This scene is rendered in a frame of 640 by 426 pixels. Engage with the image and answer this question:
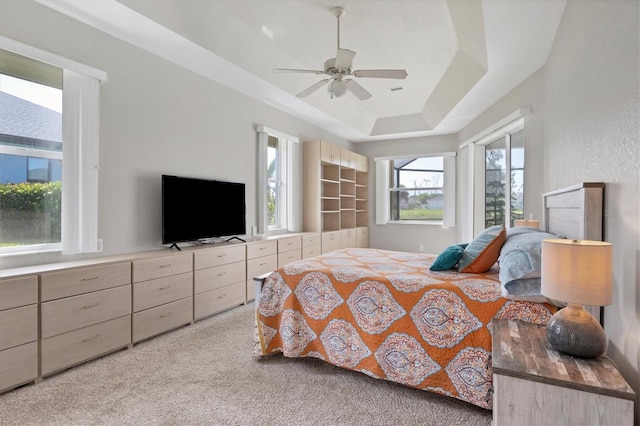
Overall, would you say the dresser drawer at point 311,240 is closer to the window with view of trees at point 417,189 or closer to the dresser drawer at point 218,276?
the dresser drawer at point 218,276

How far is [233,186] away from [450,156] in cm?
433

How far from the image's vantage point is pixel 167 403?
2.04m

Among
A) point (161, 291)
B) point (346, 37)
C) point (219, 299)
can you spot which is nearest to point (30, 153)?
point (161, 291)

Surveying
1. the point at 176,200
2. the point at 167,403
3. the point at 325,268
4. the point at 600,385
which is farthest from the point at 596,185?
the point at 176,200

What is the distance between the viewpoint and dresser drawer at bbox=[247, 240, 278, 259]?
412cm

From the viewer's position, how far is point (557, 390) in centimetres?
128

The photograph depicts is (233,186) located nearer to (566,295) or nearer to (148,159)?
(148,159)

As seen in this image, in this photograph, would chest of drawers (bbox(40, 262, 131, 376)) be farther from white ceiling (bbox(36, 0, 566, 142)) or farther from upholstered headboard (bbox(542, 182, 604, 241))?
upholstered headboard (bbox(542, 182, 604, 241))

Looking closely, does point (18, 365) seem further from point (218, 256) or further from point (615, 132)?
point (615, 132)

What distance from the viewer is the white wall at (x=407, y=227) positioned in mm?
6723

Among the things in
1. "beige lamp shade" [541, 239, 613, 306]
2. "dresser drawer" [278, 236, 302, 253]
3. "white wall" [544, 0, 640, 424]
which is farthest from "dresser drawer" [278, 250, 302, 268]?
"beige lamp shade" [541, 239, 613, 306]

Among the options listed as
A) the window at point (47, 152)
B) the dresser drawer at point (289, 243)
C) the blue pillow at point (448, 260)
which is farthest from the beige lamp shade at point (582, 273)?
the dresser drawer at point (289, 243)

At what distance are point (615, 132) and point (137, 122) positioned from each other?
11.6 ft

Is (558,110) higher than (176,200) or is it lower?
higher
